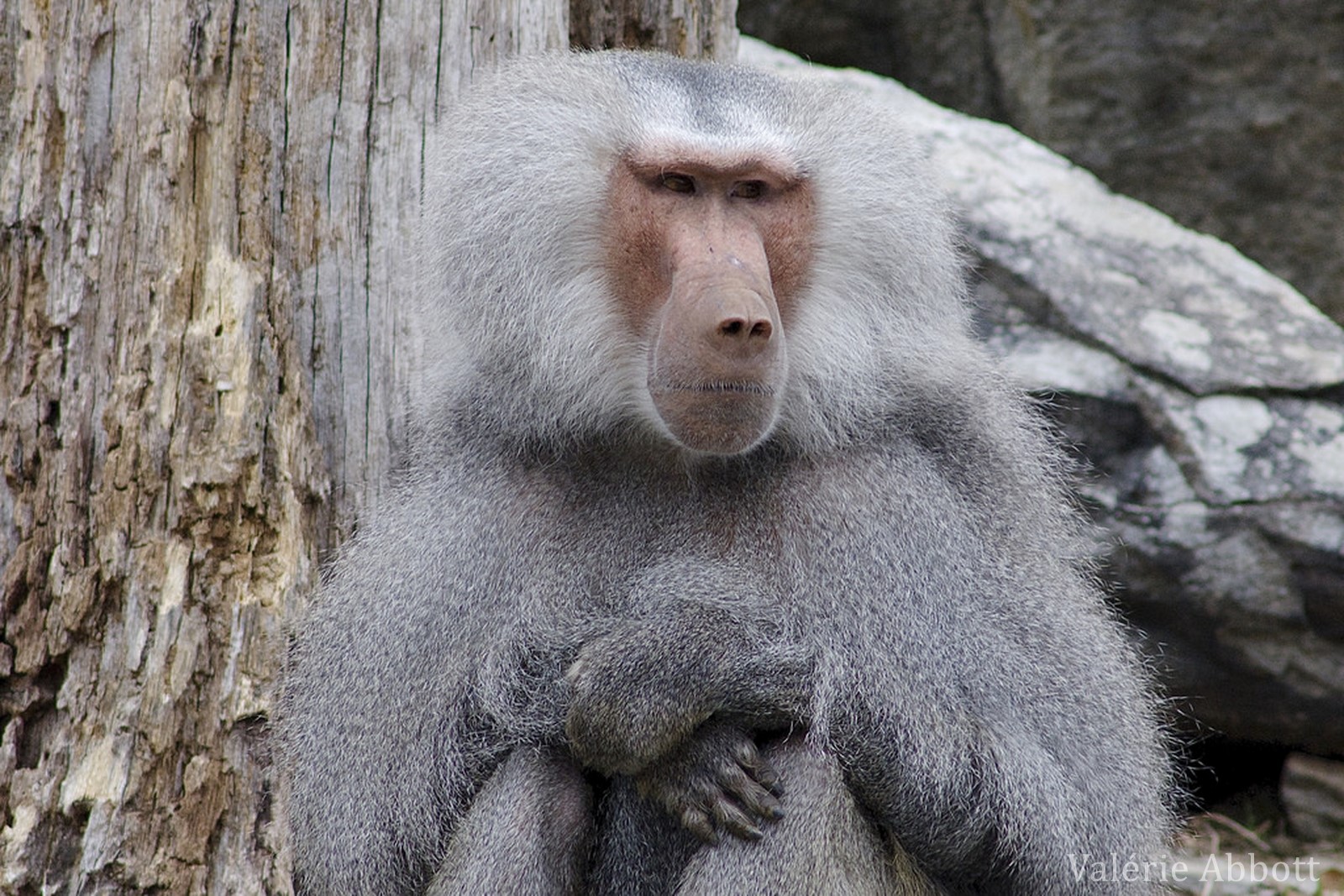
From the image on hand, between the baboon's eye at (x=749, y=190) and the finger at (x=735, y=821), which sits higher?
the baboon's eye at (x=749, y=190)

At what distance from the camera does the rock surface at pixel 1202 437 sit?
5.46m

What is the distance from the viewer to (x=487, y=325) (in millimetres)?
3182

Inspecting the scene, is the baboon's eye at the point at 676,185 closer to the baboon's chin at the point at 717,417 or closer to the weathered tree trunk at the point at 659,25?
the baboon's chin at the point at 717,417

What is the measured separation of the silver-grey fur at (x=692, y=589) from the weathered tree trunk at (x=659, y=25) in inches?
45.8

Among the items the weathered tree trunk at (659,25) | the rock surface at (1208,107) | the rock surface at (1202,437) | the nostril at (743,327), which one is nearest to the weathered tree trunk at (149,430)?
the weathered tree trunk at (659,25)

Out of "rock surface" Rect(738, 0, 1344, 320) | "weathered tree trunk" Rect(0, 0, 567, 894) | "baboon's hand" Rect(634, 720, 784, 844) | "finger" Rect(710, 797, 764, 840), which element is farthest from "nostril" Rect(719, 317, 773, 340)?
"rock surface" Rect(738, 0, 1344, 320)

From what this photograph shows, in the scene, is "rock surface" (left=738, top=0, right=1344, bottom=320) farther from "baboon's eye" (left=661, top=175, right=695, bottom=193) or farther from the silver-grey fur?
"baboon's eye" (left=661, top=175, right=695, bottom=193)

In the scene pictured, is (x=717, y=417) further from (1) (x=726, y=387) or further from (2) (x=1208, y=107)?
(2) (x=1208, y=107)

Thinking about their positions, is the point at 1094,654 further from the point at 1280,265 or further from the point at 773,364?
the point at 1280,265

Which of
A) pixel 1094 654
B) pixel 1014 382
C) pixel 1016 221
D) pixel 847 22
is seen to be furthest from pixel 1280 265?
pixel 1094 654

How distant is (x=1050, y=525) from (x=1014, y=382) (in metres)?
0.42

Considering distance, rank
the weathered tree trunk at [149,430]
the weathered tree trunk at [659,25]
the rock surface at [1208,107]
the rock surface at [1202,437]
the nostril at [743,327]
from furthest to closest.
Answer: the rock surface at [1208,107] < the rock surface at [1202,437] < the weathered tree trunk at [659,25] < the weathered tree trunk at [149,430] < the nostril at [743,327]

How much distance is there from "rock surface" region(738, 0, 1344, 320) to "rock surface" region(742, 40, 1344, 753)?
120 cm

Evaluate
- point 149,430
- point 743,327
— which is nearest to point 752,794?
point 743,327
